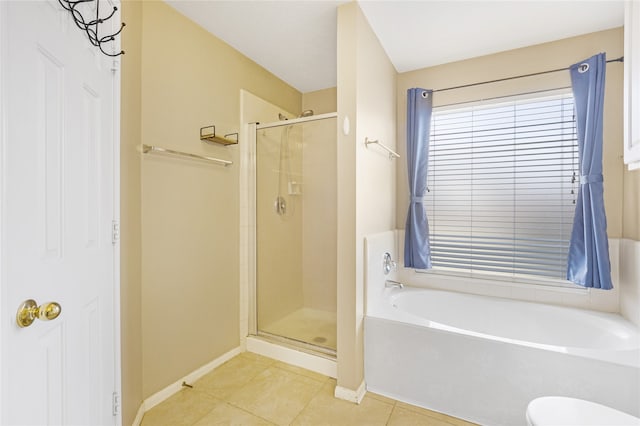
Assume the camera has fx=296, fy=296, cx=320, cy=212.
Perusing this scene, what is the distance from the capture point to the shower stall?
8.36ft

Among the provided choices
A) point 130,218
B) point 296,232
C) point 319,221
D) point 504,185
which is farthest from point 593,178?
point 130,218

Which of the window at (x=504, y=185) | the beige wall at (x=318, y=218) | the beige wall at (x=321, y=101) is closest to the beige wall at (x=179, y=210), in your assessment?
the beige wall at (x=318, y=218)

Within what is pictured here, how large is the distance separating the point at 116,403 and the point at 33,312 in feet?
2.68

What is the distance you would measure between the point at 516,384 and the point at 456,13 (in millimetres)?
2290

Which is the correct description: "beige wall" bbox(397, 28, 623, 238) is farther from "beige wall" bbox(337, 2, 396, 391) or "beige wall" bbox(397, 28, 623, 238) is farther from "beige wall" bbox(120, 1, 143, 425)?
"beige wall" bbox(120, 1, 143, 425)

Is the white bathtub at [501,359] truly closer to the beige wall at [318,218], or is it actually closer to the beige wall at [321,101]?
the beige wall at [318,218]

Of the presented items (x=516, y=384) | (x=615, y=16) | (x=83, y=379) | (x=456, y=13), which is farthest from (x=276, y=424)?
(x=615, y=16)

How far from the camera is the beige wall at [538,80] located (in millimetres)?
2086

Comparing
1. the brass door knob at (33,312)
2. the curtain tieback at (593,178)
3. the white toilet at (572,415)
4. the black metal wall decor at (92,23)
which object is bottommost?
the white toilet at (572,415)

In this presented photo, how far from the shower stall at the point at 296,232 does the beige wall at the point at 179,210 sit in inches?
A: 11.0

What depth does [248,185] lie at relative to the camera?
2.59 m

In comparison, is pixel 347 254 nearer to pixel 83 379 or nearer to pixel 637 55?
pixel 83 379

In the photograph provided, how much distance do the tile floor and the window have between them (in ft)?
4.36

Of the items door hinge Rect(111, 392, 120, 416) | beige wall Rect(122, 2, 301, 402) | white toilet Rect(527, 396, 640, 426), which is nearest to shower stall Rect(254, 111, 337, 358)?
beige wall Rect(122, 2, 301, 402)
